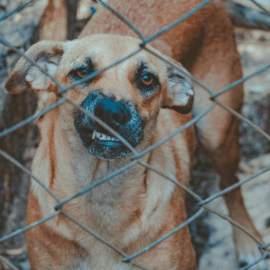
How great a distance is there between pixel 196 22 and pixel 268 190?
1831 mm

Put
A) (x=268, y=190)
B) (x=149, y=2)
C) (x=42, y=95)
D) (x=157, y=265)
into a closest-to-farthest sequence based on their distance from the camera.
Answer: (x=157, y=265) < (x=149, y=2) < (x=42, y=95) < (x=268, y=190)

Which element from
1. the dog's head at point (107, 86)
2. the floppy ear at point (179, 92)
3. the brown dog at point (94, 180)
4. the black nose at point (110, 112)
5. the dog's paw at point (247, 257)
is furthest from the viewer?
the dog's paw at point (247, 257)

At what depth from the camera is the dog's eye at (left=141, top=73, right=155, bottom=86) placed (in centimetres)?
214

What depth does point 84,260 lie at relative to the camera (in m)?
2.12

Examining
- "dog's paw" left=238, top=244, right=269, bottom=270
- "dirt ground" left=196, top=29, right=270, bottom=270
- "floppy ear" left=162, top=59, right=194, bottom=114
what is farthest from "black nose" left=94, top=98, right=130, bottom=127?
"dog's paw" left=238, top=244, right=269, bottom=270

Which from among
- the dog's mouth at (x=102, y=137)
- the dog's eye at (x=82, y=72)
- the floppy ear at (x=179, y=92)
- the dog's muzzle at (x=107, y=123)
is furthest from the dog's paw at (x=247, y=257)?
the dog's eye at (x=82, y=72)

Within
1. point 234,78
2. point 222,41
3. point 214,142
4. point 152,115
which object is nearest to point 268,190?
point 214,142

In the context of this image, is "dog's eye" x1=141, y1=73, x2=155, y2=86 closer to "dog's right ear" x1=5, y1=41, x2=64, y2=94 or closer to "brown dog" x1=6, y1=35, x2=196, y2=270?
"brown dog" x1=6, y1=35, x2=196, y2=270

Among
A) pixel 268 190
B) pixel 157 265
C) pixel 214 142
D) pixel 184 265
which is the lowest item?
pixel 268 190

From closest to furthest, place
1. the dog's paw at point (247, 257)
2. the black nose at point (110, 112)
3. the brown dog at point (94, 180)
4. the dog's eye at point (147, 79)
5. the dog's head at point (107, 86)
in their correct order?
the black nose at point (110, 112) → the dog's head at point (107, 86) → the brown dog at point (94, 180) → the dog's eye at point (147, 79) → the dog's paw at point (247, 257)

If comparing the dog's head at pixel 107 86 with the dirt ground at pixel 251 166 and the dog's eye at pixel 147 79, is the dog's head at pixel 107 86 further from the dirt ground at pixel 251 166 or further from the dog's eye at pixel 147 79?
the dirt ground at pixel 251 166

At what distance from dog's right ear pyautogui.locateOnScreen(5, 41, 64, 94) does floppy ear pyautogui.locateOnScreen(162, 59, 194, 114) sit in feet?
2.40

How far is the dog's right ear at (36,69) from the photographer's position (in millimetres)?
1904

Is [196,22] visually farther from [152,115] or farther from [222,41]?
[152,115]
